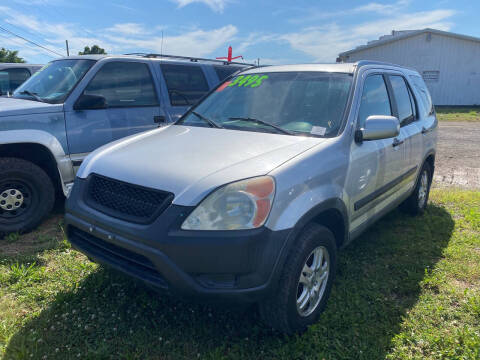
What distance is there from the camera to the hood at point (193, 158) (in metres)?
2.14

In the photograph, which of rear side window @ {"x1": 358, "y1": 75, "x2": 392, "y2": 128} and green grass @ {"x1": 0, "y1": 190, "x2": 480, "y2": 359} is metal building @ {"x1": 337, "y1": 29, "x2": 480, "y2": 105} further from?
green grass @ {"x1": 0, "y1": 190, "x2": 480, "y2": 359}

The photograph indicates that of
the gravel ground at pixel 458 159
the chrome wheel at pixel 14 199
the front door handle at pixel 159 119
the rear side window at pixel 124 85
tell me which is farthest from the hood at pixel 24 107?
the gravel ground at pixel 458 159

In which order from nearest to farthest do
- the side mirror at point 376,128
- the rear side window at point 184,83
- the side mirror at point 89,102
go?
the side mirror at point 376,128, the side mirror at point 89,102, the rear side window at point 184,83

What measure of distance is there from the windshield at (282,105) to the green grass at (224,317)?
140 cm

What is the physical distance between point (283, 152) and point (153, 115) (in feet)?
9.63

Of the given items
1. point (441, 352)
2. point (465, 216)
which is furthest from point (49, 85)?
point (465, 216)

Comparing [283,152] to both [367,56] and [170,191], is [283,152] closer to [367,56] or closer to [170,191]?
[170,191]

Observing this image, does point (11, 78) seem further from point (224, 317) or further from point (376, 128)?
point (376, 128)

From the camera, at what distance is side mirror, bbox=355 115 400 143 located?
2836 mm

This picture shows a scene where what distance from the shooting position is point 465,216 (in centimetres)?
486

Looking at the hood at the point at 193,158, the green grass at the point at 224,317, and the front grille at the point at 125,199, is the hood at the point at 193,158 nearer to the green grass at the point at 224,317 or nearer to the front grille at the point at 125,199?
the front grille at the point at 125,199

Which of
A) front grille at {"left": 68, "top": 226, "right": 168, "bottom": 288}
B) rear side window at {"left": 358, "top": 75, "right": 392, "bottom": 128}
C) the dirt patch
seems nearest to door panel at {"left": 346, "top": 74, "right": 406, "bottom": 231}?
rear side window at {"left": 358, "top": 75, "right": 392, "bottom": 128}

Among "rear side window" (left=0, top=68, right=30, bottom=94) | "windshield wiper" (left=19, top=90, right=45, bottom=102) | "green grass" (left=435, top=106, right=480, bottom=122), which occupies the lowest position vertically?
"green grass" (left=435, top=106, right=480, bottom=122)

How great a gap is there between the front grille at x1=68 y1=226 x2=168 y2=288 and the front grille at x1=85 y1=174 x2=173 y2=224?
0.22 metres
